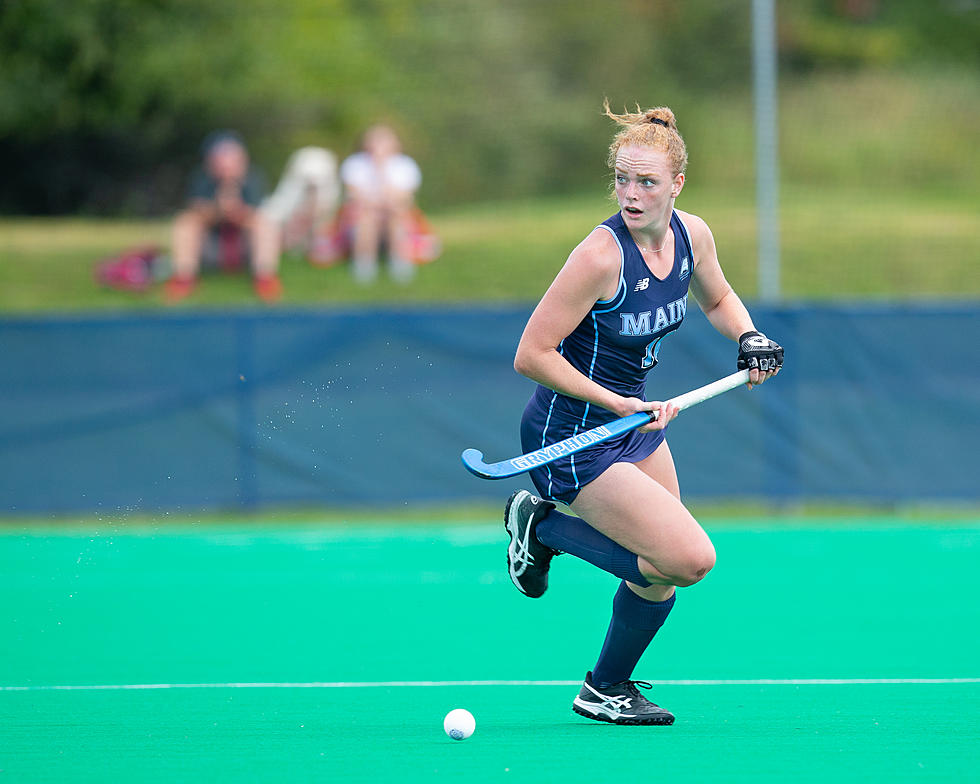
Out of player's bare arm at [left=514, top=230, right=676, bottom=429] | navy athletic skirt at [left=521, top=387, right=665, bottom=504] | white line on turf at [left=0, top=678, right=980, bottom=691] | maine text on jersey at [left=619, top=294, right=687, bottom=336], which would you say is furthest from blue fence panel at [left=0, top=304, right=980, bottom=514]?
player's bare arm at [left=514, top=230, right=676, bottom=429]

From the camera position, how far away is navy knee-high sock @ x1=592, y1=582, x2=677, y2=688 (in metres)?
4.37

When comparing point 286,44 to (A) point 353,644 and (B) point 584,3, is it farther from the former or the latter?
(A) point 353,644

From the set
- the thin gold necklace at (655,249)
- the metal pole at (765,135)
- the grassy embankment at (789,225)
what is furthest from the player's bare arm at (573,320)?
the grassy embankment at (789,225)

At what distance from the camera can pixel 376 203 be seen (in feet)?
42.3

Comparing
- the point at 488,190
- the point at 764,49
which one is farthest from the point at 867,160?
the point at 764,49

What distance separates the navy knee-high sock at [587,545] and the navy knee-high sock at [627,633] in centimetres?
8

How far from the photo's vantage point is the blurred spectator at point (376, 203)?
1298 cm

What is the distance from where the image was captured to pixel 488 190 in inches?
605

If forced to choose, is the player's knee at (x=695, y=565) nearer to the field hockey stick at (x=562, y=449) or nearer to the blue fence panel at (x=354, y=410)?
the field hockey stick at (x=562, y=449)

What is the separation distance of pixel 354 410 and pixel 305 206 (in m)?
5.01

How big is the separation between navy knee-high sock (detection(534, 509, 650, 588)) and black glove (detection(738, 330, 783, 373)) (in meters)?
0.73

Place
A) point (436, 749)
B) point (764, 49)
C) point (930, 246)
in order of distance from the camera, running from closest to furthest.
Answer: point (436, 749) < point (764, 49) < point (930, 246)

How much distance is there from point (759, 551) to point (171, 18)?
11003 mm

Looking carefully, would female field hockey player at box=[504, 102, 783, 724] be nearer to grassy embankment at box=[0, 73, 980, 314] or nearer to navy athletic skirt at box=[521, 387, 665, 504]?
navy athletic skirt at box=[521, 387, 665, 504]
